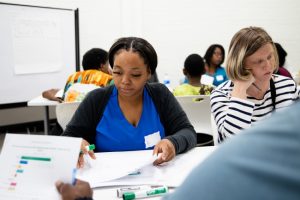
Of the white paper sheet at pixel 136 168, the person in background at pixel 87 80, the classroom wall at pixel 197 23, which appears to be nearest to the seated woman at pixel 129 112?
the white paper sheet at pixel 136 168

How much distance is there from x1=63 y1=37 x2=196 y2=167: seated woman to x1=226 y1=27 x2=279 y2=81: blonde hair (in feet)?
1.18

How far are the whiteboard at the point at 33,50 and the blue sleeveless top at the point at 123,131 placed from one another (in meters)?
3.29

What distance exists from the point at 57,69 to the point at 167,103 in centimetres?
367

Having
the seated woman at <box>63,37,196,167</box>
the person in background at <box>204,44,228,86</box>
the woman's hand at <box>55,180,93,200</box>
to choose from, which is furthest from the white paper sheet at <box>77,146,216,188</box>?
the person in background at <box>204,44,228,86</box>

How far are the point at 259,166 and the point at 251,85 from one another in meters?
1.48

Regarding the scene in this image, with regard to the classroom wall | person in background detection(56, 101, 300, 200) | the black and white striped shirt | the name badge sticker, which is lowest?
the name badge sticker

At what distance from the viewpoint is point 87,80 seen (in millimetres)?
2941

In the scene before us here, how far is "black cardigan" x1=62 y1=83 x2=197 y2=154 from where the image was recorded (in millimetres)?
1593

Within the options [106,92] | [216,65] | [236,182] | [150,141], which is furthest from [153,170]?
[216,65]

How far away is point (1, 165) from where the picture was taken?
0.87m

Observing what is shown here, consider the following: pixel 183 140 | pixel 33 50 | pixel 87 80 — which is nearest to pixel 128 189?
pixel 183 140

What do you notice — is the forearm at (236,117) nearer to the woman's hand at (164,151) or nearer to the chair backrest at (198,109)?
the woman's hand at (164,151)

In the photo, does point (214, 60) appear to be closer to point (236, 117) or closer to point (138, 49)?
point (236, 117)

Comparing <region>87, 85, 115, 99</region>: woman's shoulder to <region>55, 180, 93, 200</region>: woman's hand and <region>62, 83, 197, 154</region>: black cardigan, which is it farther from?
<region>55, 180, 93, 200</region>: woman's hand
